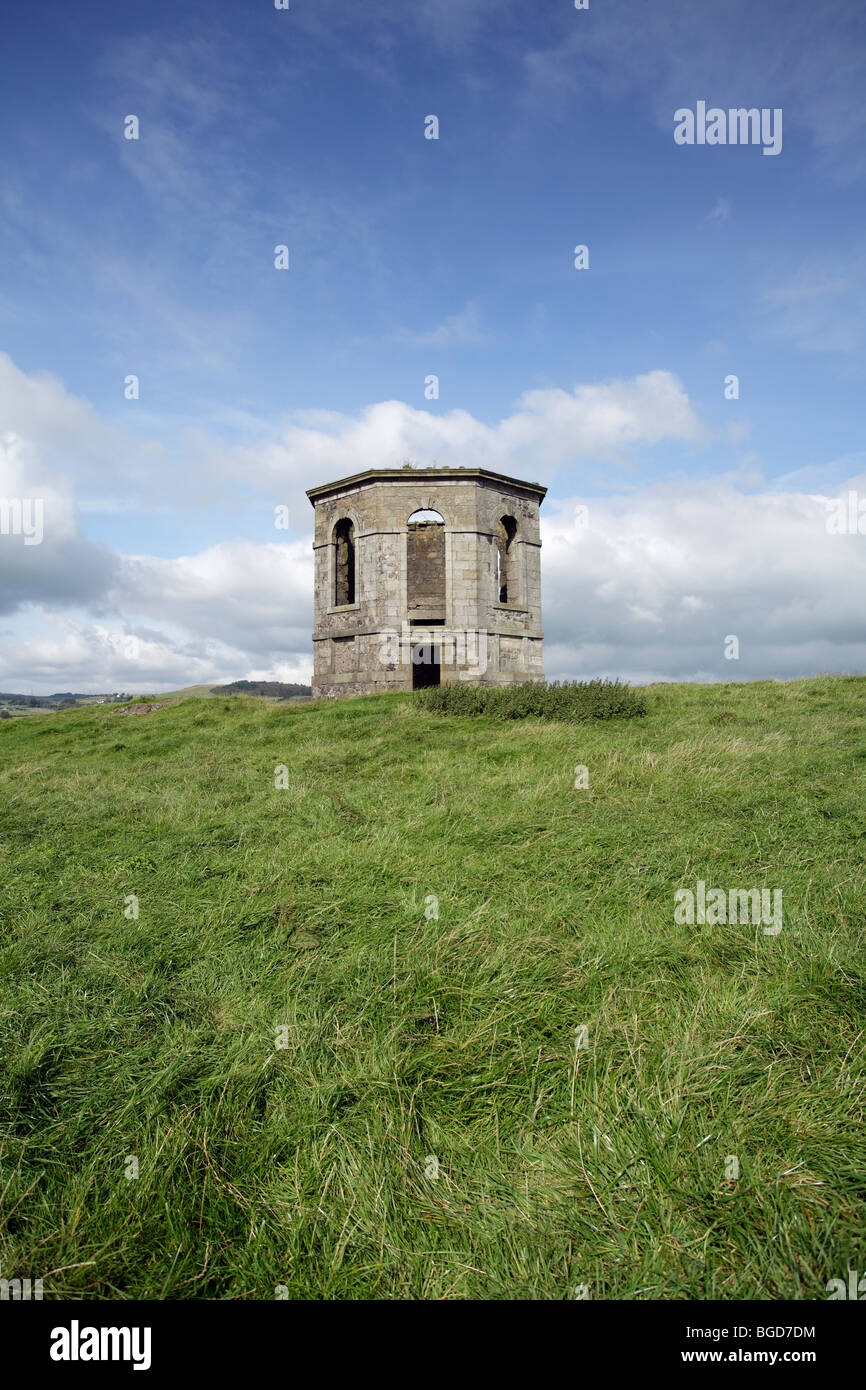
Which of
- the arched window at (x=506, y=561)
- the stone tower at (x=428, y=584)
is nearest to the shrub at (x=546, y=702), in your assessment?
the stone tower at (x=428, y=584)

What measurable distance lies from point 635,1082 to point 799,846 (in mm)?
3853

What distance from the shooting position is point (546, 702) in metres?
14.5

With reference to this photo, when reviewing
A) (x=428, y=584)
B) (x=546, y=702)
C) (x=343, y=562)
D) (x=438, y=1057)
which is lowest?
(x=438, y=1057)

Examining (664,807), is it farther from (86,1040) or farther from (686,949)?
(86,1040)

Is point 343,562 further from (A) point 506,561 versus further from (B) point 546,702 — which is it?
(B) point 546,702

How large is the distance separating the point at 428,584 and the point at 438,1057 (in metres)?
21.7

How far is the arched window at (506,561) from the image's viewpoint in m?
23.7

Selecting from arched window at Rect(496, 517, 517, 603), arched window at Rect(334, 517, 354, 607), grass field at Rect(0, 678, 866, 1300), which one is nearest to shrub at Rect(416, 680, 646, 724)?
grass field at Rect(0, 678, 866, 1300)

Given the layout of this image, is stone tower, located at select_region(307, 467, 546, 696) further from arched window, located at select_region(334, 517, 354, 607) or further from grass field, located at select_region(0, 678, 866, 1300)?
grass field, located at select_region(0, 678, 866, 1300)

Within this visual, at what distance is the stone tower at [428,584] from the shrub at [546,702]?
5866 mm

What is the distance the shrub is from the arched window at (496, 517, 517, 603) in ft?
26.9

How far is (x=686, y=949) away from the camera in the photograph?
4.25m

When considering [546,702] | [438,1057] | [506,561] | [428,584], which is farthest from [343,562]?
[438,1057]

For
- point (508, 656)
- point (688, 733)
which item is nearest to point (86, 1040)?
point (688, 733)
